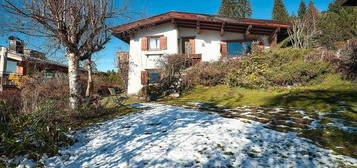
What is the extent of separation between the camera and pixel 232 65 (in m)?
9.88

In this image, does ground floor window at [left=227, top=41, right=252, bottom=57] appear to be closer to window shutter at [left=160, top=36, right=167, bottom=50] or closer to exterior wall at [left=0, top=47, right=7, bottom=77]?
window shutter at [left=160, top=36, right=167, bottom=50]

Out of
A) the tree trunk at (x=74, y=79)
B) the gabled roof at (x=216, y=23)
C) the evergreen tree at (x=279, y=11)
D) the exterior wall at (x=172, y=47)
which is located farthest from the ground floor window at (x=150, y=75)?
the evergreen tree at (x=279, y=11)

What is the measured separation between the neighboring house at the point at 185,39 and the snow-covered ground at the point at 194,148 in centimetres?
985

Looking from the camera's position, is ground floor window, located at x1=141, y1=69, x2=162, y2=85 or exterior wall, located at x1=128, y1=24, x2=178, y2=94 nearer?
ground floor window, located at x1=141, y1=69, x2=162, y2=85

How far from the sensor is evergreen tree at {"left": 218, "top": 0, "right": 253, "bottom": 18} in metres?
32.6

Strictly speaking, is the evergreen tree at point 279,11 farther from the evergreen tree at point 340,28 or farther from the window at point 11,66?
the window at point 11,66

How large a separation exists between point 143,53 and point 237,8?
26.2m

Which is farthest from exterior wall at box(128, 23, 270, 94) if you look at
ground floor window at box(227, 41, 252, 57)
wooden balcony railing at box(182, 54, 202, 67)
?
wooden balcony railing at box(182, 54, 202, 67)

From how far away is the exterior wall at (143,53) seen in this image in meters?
14.0

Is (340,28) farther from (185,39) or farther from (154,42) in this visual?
(154,42)

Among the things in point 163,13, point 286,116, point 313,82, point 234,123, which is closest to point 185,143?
point 234,123

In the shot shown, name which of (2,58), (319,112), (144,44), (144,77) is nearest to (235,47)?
(144,44)

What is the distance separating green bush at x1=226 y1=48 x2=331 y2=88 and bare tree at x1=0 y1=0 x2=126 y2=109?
6.64 meters

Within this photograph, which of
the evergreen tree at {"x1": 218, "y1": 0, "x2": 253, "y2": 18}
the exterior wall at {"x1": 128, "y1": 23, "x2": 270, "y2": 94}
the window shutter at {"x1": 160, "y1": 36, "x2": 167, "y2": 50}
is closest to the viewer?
the exterior wall at {"x1": 128, "y1": 23, "x2": 270, "y2": 94}
